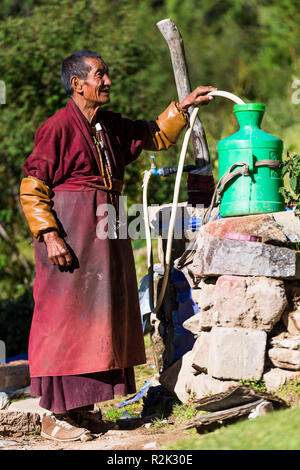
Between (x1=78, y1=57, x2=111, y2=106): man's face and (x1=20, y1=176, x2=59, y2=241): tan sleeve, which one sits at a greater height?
(x1=78, y1=57, x2=111, y2=106): man's face

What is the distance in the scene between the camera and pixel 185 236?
5.61m

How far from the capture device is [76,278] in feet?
15.1

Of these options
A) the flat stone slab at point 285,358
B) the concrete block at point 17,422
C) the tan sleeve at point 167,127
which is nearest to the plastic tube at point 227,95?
the tan sleeve at point 167,127

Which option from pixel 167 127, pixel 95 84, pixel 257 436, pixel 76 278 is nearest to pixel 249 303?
pixel 76 278

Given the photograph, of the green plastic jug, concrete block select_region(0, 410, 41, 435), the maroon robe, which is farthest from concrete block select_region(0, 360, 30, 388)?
the green plastic jug

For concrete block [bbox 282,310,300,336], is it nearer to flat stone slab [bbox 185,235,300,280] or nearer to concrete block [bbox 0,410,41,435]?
flat stone slab [bbox 185,235,300,280]

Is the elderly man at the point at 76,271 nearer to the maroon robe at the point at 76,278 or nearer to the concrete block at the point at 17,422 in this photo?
the maroon robe at the point at 76,278

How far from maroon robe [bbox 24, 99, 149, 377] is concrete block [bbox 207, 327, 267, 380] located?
574mm

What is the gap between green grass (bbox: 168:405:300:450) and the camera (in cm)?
336

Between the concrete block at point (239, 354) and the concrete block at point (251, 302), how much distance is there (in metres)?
0.06

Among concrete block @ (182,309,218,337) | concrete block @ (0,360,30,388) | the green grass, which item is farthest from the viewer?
concrete block @ (0,360,30,388)
